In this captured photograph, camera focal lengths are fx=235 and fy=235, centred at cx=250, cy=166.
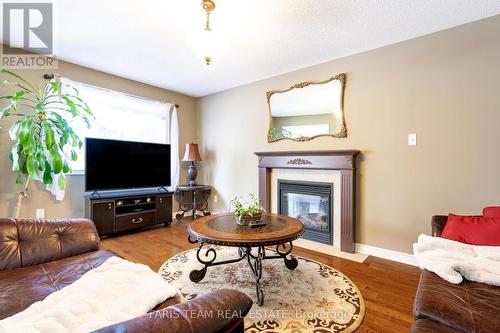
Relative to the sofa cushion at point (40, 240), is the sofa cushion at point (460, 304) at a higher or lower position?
lower

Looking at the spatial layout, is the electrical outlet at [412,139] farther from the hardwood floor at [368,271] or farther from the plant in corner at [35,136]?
the plant in corner at [35,136]

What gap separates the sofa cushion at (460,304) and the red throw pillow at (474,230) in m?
0.44

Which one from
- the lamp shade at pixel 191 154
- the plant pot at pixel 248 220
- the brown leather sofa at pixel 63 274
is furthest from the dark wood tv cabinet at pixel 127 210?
the plant pot at pixel 248 220

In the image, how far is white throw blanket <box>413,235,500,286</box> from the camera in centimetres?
121

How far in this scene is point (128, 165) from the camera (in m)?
3.52

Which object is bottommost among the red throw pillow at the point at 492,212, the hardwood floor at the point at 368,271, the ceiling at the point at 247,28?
the hardwood floor at the point at 368,271

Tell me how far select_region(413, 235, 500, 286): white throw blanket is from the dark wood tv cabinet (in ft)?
11.1

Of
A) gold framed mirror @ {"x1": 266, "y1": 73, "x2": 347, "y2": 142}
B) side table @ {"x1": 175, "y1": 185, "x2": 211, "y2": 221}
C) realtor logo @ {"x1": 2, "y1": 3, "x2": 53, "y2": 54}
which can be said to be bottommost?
side table @ {"x1": 175, "y1": 185, "x2": 211, "y2": 221}

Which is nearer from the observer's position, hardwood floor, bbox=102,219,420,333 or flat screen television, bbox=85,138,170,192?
hardwood floor, bbox=102,219,420,333

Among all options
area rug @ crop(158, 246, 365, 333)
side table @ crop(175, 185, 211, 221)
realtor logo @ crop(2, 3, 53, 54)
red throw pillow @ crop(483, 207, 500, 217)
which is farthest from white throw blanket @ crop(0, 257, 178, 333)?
side table @ crop(175, 185, 211, 221)

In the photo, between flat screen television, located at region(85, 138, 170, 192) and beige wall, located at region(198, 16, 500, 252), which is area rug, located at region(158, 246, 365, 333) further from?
flat screen television, located at region(85, 138, 170, 192)

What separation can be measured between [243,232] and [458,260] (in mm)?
1332

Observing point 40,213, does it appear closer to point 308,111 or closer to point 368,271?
point 308,111

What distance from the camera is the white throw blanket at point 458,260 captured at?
3.98 feet
